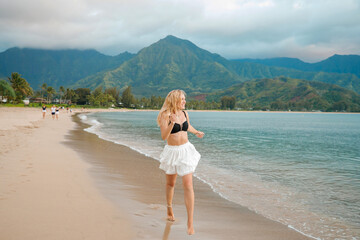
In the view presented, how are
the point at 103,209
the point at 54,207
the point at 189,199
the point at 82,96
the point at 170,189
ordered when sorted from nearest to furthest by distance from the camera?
Answer: 1. the point at 189,199
2. the point at 170,189
3. the point at 54,207
4. the point at 103,209
5. the point at 82,96

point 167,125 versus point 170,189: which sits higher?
point 167,125

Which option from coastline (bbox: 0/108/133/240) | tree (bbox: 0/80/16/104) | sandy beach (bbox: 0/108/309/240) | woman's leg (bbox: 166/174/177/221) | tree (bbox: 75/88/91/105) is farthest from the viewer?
tree (bbox: 75/88/91/105)

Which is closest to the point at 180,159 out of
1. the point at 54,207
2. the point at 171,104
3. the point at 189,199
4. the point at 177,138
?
the point at 177,138

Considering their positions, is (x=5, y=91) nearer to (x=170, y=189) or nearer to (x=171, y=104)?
(x=170, y=189)

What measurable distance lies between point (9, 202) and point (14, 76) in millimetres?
131124

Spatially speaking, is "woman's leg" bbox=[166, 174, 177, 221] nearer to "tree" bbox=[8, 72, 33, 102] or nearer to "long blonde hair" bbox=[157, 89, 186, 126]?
"long blonde hair" bbox=[157, 89, 186, 126]

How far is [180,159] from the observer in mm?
4871

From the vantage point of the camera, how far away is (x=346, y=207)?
7711mm

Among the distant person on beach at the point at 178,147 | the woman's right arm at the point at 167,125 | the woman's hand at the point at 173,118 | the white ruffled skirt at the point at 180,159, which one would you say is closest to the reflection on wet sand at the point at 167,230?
the distant person on beach at the point at 178,147

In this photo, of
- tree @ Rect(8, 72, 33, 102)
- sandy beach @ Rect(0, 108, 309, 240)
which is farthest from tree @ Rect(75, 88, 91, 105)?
sandy beach @ Rect(0, 108, 309, 240)

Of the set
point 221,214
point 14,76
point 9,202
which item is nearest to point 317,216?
point 221,214

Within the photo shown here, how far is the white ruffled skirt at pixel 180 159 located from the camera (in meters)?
4.82

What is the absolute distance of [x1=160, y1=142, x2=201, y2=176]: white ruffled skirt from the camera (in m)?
4.82

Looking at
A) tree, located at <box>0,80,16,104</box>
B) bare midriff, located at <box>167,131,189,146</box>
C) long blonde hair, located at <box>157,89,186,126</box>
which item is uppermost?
tree, located at <box>0,80,16,104</box>
